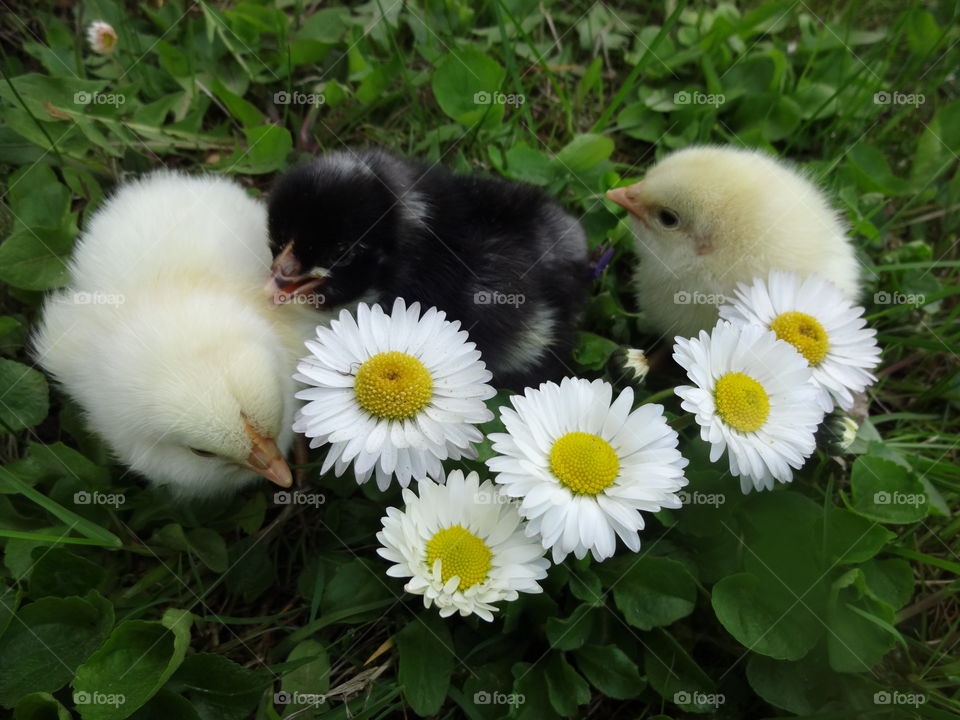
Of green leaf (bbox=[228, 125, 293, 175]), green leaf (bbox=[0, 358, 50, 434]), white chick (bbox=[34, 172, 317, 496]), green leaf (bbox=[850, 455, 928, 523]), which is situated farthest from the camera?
green leaf (bbox=[228, 125, 293, 175])

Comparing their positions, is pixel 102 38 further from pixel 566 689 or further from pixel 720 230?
pixel 566 689

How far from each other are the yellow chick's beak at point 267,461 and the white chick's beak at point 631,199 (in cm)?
110

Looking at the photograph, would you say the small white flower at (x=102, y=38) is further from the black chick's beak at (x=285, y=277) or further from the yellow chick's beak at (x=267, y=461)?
the yellow chick's beak at (x=267, y=461)

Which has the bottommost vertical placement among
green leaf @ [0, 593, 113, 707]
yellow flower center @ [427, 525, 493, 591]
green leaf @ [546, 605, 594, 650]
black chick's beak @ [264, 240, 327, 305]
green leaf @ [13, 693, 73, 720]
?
green leaf @ [13, 693, 73, 720]

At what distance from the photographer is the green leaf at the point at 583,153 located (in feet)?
7.38

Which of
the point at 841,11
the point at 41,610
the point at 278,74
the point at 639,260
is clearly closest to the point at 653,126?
the point at 639,260

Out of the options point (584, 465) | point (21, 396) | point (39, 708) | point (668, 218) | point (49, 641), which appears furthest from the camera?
point (668, 218)

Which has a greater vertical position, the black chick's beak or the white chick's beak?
the white chick's beak

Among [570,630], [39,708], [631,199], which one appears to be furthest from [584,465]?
[39,708]

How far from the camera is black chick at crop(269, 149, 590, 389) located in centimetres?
180

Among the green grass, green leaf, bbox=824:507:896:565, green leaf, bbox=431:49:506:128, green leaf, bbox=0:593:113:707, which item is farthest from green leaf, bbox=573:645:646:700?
green leaf, bbox=431:49:506:128

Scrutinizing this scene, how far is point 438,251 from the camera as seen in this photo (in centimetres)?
191

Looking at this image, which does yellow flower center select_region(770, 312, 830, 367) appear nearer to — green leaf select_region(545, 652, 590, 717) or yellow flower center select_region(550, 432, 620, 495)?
yellow flower center select_region(550, 432, 620, 495)

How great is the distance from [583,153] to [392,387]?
1.19 metres
